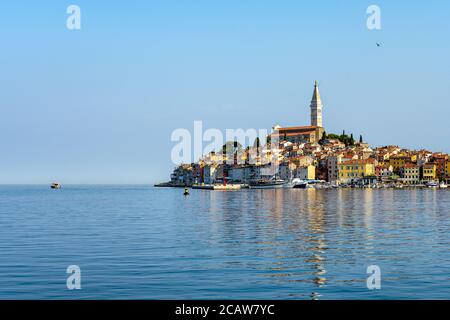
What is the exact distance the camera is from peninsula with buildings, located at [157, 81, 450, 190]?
14875cm

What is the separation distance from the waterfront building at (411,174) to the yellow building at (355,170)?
747cm

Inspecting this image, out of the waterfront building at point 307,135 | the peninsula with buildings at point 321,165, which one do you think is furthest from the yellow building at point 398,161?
the waterfront building at point 307,135

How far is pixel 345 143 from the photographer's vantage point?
18388 centimetres

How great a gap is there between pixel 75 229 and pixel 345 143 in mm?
156680

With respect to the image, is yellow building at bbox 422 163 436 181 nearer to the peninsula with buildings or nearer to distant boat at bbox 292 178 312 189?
the peninsula with buildings

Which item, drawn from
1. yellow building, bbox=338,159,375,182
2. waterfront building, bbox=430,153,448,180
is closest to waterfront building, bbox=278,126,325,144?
yellow building, bbox=338,159,375,182

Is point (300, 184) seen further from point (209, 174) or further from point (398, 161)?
point (209, 174)

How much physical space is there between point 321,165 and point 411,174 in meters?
22.8

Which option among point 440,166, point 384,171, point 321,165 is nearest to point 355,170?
point 384,171

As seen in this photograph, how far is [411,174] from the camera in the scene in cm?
14925

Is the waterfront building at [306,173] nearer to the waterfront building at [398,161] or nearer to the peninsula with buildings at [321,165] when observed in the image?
the peninsula with buildings at [321,165]

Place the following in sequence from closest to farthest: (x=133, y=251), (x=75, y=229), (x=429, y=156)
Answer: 1. (x=133, y=251)
2. (x=75, y=229)
3. (x=429, y=156)
